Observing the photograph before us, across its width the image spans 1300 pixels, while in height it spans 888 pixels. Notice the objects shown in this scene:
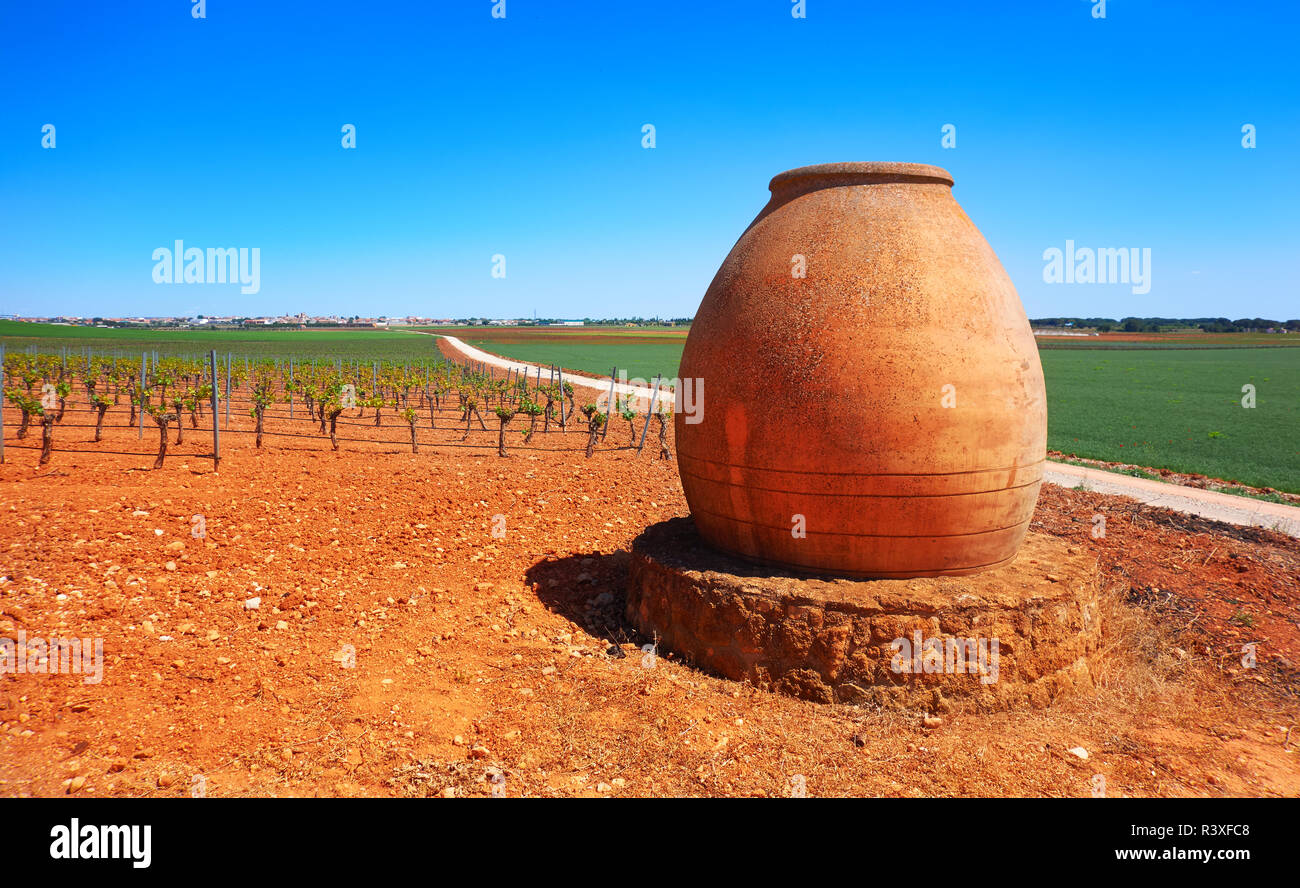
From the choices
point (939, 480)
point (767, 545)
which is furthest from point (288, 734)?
point (939, 480)

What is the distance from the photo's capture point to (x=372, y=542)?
798 cm

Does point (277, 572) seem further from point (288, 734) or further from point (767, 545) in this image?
point (767, 545)

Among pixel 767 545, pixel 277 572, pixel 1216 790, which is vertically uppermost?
pixel 767 545

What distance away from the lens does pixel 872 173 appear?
5.67 m

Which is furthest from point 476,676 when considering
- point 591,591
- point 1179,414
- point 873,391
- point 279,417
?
point 1179,414

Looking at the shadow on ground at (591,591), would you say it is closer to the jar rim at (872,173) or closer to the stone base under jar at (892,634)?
the stone base under jar at (892,634)

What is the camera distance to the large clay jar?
509cm

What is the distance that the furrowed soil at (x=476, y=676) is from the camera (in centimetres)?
427

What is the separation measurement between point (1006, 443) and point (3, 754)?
658cm

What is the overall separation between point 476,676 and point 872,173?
480 cm

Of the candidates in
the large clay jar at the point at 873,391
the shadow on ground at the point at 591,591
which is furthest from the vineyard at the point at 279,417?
the large clay jar at the point at 873,391

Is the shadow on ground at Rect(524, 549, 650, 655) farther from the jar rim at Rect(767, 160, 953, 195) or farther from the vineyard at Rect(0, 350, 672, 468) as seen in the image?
the vineyard at Rect(0, 350, 672, 468)

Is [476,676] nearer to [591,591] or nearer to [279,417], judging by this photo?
[591,591]

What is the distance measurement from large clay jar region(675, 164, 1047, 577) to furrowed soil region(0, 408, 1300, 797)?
1.19 m
